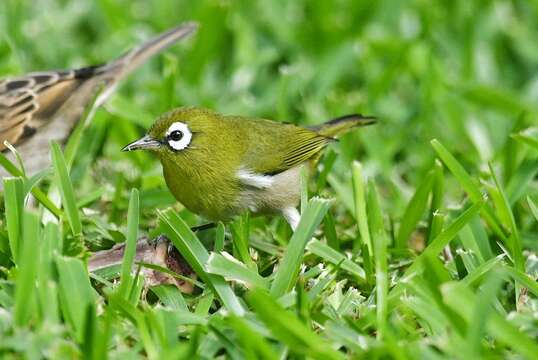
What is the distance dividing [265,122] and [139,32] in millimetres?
2500

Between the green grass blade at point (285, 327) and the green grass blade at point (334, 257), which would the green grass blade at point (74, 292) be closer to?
the green grass blade at point (285, 327)

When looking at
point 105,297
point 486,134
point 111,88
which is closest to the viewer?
point 105,297

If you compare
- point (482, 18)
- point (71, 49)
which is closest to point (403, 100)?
point (482, 18)

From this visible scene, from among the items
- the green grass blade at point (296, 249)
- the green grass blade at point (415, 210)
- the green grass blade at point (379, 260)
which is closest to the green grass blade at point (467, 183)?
the green grass blade at point (415, 210)

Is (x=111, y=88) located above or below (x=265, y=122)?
above

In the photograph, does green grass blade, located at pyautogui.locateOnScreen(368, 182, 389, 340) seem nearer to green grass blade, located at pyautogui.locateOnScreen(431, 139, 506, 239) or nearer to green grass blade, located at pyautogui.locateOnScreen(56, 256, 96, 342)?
green grass blade, located at pyautogui.locateOnScreen(431, 139, 506, 239)

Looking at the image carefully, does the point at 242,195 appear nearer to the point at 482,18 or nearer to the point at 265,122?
the point at 265,122

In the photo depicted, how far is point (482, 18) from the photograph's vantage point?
289 inches

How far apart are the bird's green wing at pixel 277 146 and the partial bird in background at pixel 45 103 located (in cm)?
101

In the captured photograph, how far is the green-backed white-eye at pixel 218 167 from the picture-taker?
441 centimetres

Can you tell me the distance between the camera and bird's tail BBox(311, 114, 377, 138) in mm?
5180

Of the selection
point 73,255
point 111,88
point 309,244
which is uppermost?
point 111,88

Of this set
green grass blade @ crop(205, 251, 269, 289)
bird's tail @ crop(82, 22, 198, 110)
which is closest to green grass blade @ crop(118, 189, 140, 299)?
green grass blade @ crop(205, 251, 269, 289)

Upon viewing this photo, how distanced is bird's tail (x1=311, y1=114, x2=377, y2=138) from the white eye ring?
94 cm
